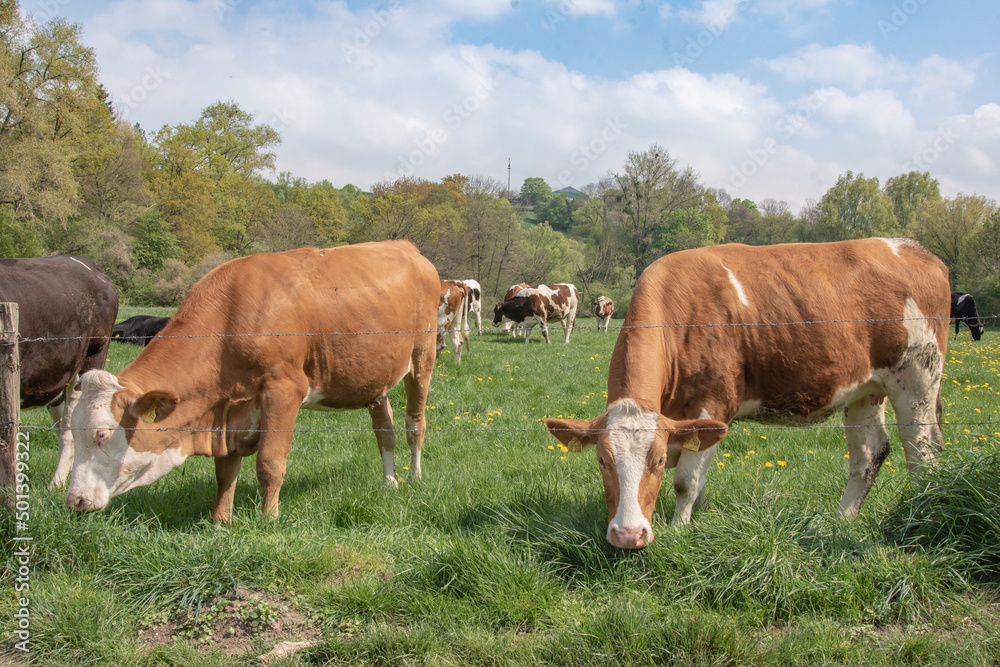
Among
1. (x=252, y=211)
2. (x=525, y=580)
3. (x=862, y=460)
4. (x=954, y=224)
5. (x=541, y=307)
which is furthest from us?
(x=252, y=211)

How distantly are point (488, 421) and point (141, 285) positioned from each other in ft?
125

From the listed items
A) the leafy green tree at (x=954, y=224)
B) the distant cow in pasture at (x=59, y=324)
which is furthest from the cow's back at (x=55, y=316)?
the leafy green tree at (x=954, y=224)

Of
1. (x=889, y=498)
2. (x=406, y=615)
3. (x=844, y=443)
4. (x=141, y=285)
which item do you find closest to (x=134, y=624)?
(x=406, y=615)

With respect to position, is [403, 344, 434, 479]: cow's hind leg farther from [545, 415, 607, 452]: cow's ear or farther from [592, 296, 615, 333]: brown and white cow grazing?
[592, 296, 615, 333]: brown and white cow grazing

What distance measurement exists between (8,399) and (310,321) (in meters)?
1.91

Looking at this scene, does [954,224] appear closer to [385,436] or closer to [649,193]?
[649,193]

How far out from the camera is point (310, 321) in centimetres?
488

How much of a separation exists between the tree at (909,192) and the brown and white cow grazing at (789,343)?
54481 millimetres

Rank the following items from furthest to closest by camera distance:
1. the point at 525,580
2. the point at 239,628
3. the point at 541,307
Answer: the point at 541,307 < the point at 525,580 < the point at 239,628

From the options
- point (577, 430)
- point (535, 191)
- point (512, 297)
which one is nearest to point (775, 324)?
point (577, 430)

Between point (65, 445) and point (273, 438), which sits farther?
point (65, 445)

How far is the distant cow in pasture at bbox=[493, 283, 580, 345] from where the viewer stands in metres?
22.7

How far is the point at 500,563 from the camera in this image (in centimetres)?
348

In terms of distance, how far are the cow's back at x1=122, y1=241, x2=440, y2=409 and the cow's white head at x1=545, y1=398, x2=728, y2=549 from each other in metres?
2.06
